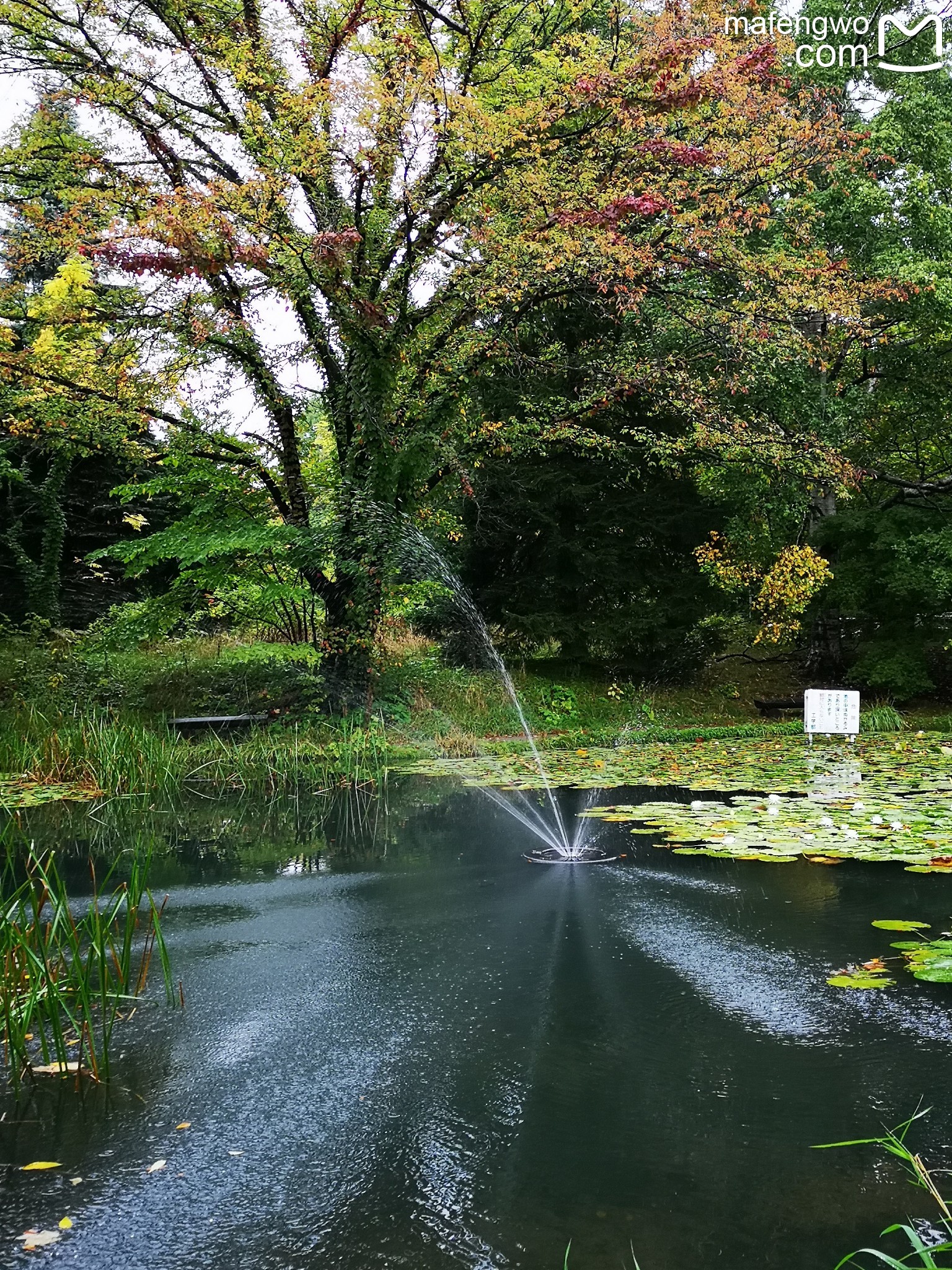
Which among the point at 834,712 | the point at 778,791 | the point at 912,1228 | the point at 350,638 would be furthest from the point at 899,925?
the point at 350,638

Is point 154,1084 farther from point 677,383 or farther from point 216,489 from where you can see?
point 677,383

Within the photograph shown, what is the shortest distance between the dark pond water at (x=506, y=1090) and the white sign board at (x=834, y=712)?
15.6ft

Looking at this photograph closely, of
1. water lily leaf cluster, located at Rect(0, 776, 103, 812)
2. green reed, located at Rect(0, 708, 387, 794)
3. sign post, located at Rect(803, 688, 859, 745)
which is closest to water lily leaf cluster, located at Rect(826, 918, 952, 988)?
green reed, located at Rect(0, 708, 387, 794)

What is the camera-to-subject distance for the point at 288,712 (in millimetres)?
10195

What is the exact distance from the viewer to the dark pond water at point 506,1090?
1.95 metres

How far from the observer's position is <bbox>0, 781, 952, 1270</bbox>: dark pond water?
195 centimetres

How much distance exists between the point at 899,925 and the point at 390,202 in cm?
839

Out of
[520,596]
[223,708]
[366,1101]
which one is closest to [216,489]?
[223,708]

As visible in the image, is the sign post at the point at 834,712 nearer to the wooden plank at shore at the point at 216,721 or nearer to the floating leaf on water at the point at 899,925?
the floating leaf on water at the point at 899,925

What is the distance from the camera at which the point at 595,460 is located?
506 inches

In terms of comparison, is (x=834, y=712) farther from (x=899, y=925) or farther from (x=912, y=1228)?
(x=912, y=1228)

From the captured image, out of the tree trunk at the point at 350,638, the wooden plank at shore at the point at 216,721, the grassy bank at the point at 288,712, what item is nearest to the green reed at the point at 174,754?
the grassy bank at the point at 288,712

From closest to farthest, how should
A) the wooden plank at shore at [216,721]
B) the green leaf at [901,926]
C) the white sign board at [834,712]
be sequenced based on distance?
the green leaf at [901,926], the white sign board at [834,712], the wooden plank at shore at [216,721]

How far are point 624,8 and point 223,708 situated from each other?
8.72 m
